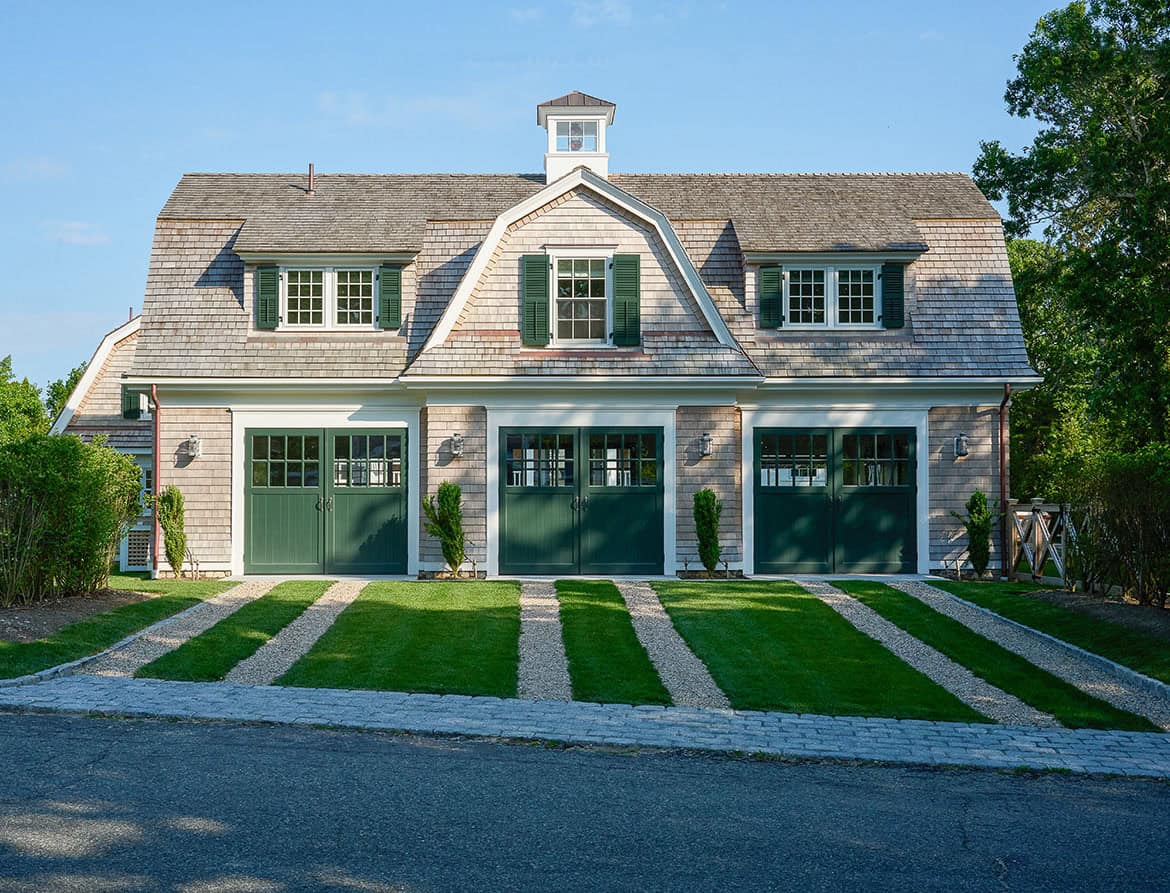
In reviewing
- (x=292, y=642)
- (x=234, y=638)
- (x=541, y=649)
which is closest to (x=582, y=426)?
(x=541, y=649)

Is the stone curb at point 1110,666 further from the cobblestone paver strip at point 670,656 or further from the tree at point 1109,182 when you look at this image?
the tree at point 1109,182

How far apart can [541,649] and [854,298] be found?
10049 millimetres

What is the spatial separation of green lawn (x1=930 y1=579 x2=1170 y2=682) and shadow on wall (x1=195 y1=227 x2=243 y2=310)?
1259 cm

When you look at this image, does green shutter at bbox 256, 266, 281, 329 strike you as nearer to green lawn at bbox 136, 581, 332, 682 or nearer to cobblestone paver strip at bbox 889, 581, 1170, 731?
green lawn at bbox 136, 581, 332, 682

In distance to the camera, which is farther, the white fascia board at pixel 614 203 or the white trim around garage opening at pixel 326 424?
the white trim around garage opening at pixel 326 424

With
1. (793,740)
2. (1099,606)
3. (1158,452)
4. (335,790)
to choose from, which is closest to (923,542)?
(1099,606)

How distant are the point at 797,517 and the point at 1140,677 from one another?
8.23 m

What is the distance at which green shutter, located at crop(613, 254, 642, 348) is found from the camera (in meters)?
18.1

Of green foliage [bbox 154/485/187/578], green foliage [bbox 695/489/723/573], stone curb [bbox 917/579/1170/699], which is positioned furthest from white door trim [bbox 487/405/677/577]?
stone curb [bbox 917/579/1170/699]

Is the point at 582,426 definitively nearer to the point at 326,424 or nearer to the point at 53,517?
the point at 326,424

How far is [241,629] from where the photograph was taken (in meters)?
12.7

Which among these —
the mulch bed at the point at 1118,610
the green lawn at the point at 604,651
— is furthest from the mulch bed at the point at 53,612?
the mulch bed at the point at 1118,610

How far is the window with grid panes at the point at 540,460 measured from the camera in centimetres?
1794

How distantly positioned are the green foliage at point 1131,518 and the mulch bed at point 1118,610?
31 cm
